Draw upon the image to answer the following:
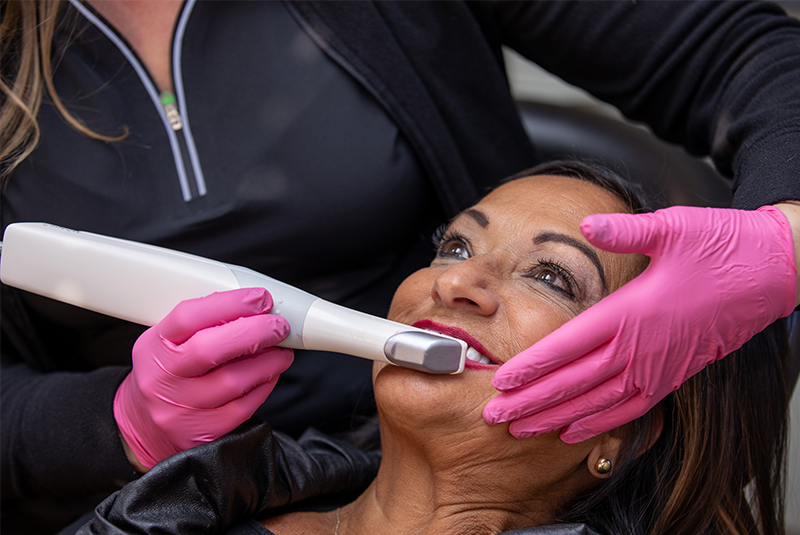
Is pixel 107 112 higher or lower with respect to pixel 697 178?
higher

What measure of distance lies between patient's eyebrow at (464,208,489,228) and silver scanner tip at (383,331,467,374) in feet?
0.84

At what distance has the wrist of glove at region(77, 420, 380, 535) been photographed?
86 centimetres

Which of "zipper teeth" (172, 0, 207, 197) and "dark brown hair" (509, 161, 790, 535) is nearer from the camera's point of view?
"dark brown hair" (509, 161, 790, 535)

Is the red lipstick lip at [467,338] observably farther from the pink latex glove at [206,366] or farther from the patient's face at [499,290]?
the pink latex glove at [206,366]

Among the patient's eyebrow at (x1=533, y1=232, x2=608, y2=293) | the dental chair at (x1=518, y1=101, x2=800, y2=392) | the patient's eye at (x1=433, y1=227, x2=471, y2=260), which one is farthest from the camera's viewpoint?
the dental chair at (x1=518, y1=101, x2=800, y2=392)

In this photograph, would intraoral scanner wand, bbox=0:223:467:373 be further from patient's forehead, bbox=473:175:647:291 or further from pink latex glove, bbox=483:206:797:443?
patient's forehead, bbox=473:175:647:291

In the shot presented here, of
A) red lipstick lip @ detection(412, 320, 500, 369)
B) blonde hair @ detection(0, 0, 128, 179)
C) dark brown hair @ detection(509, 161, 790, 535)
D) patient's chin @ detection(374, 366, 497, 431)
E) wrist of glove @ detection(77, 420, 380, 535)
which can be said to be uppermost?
blonde hair @ detection(0, 0, 128, 179)

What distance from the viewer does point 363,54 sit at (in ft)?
3.92

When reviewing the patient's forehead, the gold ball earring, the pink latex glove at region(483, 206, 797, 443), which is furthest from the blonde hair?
the gold ball earring

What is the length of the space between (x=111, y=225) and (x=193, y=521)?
0.54 metres

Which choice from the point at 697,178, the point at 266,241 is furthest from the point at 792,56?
the point at 266,241

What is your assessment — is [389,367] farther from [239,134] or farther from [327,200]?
[239,134]

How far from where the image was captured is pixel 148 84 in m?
1.17

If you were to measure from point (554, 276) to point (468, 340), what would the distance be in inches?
6.9
